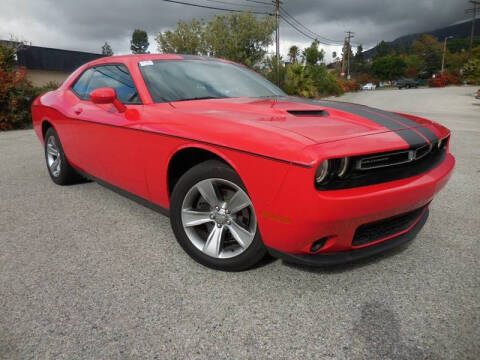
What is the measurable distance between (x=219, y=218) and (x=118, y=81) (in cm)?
158

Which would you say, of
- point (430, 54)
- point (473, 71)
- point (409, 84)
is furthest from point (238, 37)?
point (430, 54)

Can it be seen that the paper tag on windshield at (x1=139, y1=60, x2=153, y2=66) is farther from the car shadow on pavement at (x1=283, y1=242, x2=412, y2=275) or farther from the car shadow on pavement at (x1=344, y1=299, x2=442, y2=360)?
the car shadow on pavement at (x1=344, y1=299, x2=442, y2=360)

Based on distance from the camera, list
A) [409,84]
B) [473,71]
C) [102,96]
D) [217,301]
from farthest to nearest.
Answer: [409,84]
[473,71]
[102,96]
[217,301]

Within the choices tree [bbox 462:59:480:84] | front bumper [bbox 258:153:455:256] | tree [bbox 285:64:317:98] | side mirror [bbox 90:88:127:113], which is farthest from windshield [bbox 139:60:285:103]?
tree [bbox 462:59:480:84]

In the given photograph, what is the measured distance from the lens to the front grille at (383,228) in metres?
1.88

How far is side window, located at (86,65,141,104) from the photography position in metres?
2.73

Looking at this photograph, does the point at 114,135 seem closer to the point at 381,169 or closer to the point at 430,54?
the point at 381,169

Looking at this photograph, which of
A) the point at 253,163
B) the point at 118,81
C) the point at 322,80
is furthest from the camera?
the point at 322,80

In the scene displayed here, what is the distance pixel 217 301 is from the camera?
1895mm

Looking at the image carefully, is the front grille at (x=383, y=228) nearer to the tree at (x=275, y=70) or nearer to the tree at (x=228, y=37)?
the tree at (x=275, y=70)

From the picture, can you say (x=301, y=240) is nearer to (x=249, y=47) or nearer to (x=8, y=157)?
(x=8, y=157)

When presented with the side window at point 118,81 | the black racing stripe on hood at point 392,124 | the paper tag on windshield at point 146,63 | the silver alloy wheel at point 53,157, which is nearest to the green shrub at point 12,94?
the silver alloy wheel at point 53,157

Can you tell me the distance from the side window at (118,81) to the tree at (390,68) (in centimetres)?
10682

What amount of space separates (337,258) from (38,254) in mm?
1988
